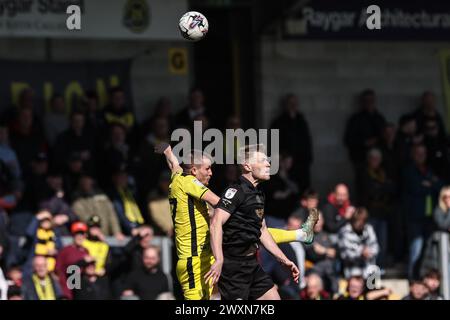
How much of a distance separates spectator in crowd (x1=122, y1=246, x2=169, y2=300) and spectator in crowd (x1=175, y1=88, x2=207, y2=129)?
2.67 metres

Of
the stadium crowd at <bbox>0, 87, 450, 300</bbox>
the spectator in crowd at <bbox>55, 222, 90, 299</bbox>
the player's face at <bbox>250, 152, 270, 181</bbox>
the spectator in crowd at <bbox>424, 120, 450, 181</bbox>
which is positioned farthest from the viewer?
the spectator in crowd at <bbox>424, 120, 450, 181</bbox>

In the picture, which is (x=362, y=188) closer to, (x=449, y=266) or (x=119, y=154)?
(x=449, y=266)

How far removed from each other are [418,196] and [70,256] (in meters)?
5.12

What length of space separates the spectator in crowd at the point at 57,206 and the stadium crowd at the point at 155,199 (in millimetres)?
17

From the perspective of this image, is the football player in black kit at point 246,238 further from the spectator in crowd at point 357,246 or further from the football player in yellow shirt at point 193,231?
the spectator in crowd at point 357,246

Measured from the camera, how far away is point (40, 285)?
14.7 m

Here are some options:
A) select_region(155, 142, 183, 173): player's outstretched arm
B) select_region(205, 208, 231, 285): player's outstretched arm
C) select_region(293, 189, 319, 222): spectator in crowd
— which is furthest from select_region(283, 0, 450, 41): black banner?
select_region(205, 208, 231, 285): player's outstretched arm

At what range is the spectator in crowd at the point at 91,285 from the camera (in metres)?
14.6

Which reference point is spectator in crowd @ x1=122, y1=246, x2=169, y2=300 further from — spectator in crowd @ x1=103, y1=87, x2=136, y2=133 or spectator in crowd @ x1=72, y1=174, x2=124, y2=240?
spectator in crowd @ x1=103, y1=87, x2=136, y2=133

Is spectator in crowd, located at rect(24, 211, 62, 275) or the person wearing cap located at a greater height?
spectator in crowd, located at rect(24, 211, 62, 275)

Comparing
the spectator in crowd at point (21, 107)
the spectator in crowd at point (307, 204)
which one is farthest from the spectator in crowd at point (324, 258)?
the spectator in crowd at point (21, 107)

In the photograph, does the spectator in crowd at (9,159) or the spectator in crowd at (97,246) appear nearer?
the spectator in crowd at (97,246)

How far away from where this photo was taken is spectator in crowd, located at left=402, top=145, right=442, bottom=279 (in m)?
17.3
